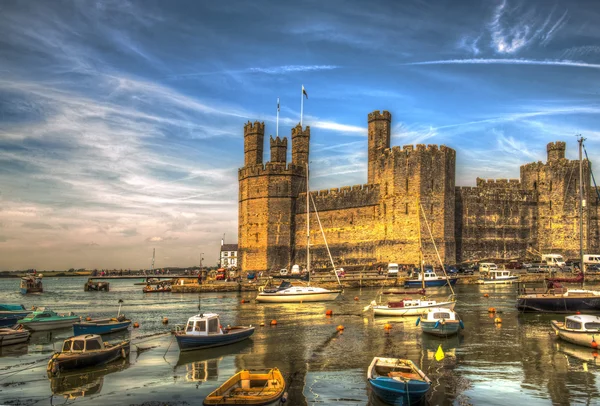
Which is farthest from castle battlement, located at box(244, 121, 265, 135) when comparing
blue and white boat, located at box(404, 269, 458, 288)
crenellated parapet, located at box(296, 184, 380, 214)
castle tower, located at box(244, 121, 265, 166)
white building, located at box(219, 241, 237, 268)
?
white building, located at box(219, 241, 237, 268)

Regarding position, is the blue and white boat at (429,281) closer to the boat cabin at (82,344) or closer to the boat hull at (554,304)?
the boat hull at (554,304)

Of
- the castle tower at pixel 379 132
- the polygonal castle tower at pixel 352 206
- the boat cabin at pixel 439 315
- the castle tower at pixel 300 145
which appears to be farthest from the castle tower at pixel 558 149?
the boat cabin at pixel 439 315

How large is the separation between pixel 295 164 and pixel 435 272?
22.4 meters

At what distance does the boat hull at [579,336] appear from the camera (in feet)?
74.8

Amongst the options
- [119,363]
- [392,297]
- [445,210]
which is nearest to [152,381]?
[119,363]

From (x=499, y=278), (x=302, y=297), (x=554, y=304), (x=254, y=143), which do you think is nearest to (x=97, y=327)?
(x=302, y=297)

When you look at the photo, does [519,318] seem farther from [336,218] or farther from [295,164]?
[295,164]

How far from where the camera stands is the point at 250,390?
15.5m

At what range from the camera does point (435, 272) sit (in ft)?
181

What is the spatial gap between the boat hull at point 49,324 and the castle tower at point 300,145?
137 feet

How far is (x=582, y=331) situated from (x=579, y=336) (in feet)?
0.77

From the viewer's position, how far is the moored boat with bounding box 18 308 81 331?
31.6m

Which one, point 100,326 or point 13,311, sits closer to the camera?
point 100,326

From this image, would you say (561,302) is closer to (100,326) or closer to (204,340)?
(204,340)
